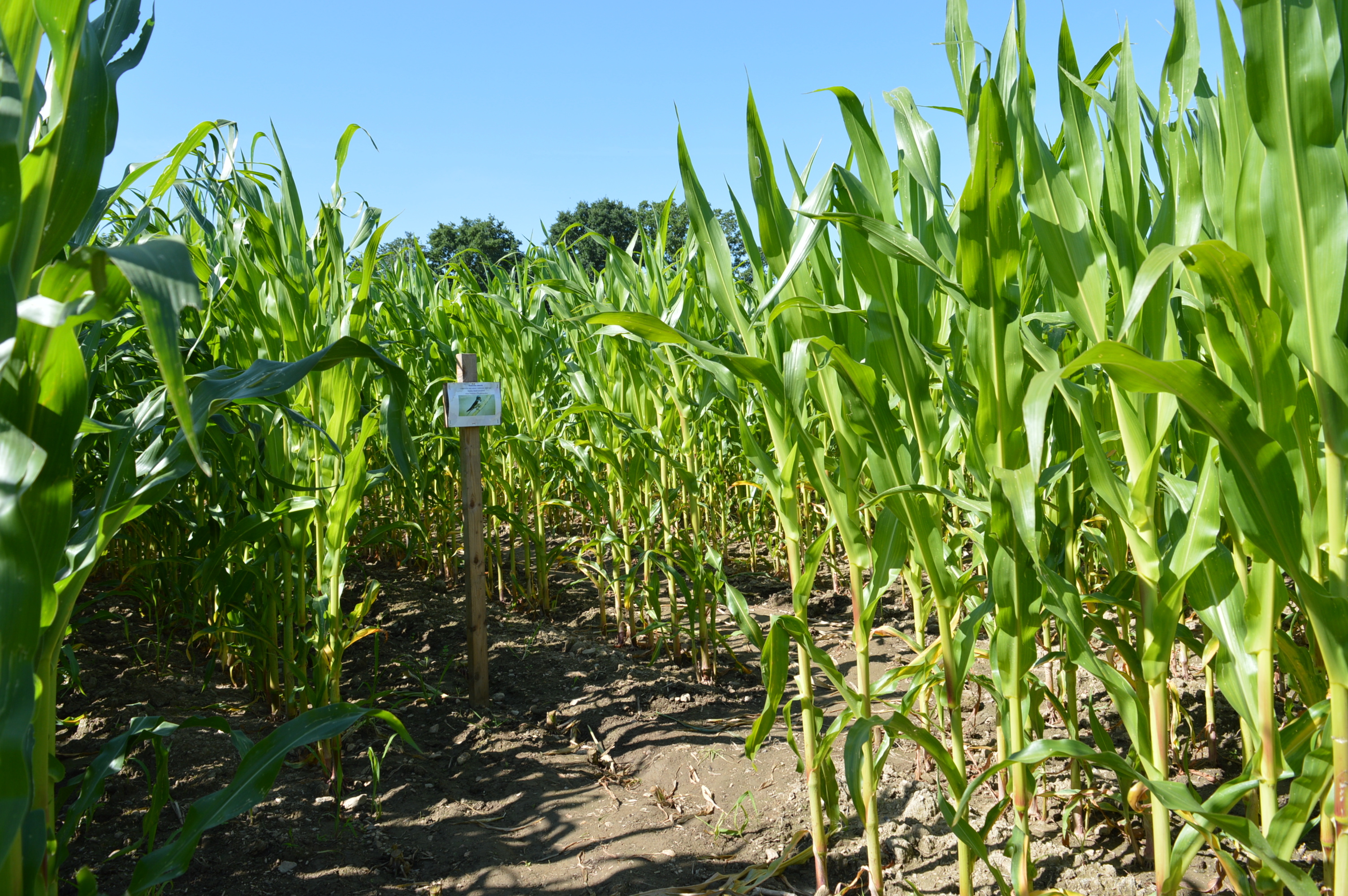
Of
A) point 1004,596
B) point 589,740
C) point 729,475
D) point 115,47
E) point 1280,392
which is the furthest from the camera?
point 729,475

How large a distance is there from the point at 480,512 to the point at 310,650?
714mm

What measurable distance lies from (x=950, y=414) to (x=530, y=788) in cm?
152

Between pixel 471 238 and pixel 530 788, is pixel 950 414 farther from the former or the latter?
pixel 471 238

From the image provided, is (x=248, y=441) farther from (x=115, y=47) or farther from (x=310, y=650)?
(x=115, y=47)

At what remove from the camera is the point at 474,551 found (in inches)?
111

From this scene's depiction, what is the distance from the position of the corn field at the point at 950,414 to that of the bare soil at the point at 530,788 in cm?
10

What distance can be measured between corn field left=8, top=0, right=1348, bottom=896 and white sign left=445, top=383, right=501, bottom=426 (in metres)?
0.50

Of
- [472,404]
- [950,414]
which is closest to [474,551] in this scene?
[472,404]

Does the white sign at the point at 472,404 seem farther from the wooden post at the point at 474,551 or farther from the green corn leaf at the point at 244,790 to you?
the green corn leaf at the point at 244,790

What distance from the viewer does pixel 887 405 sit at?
1.28m

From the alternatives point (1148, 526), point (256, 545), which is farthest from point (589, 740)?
point (1148, 526)

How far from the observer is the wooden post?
275cm

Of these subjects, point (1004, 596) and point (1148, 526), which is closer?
point (1148, 526)

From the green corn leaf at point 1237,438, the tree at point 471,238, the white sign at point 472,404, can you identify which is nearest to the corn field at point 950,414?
the green corn leaf at point 1237,438
